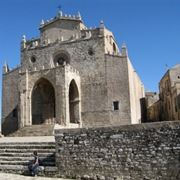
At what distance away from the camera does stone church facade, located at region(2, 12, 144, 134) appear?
2691 centimetres

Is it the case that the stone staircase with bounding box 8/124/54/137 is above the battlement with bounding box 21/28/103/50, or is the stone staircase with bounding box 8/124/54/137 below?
below

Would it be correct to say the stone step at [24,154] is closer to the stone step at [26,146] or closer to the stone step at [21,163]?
the stone step at [26,146]

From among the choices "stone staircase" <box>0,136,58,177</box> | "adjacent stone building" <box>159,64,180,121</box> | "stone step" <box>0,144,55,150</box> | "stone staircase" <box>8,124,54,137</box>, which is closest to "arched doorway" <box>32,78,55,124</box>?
"stone staircase" <box>8,124,54,137</box>

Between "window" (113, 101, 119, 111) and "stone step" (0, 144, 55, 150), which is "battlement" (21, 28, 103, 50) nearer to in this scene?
"window" (113, 101, 119, 111)

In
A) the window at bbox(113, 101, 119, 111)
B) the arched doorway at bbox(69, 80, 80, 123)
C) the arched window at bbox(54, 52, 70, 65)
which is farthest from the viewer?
the arched window at bbox(54, 52, 70, 65)

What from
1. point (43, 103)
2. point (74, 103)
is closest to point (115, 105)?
point (74, 103)

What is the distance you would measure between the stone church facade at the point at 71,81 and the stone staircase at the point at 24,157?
10.9 m

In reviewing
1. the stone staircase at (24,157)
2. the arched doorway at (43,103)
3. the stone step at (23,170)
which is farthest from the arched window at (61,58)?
the stone step at (23,170)

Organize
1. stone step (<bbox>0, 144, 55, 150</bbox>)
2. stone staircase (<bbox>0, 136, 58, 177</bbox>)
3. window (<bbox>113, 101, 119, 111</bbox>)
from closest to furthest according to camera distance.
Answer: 1. stone staircase (<bbox>0, 136, 58, 177</bbox>)
2. stone step (<bbox>0, 144, 55, 150</bbox>)
3. window (<bbox>113, 101, 119, 111</bbox>)

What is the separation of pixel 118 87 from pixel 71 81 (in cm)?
443

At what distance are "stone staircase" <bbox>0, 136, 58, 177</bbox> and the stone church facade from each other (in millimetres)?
10908

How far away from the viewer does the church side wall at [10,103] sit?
31953 mm

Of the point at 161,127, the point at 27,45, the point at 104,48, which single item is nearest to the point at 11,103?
the point at 27,45

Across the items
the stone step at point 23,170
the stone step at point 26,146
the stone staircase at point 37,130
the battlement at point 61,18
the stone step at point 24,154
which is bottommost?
the stone step at point 23,170
